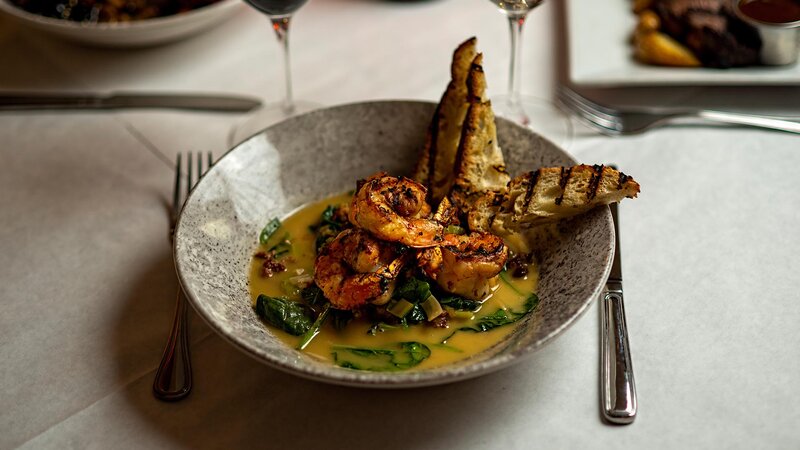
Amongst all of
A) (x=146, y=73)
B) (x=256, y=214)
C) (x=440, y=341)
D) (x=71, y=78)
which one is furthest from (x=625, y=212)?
(x=71, y=78)

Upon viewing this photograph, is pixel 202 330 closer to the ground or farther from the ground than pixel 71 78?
closer to the ground

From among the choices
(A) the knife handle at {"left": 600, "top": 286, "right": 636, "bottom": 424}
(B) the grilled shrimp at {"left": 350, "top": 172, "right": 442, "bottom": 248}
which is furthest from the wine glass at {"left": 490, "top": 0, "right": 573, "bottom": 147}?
(B) the grilled shrimp at {"left": 350, "top": 172, "right": 442, "bottom": 248}

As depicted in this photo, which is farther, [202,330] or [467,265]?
[202,330]

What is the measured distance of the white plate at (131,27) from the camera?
8.11 ft

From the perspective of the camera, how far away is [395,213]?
61.4 inches

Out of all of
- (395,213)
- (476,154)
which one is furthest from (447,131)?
(395,213)

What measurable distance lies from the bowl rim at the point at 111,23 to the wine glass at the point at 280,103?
10.3 inches

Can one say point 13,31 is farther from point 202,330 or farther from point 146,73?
point 202,330

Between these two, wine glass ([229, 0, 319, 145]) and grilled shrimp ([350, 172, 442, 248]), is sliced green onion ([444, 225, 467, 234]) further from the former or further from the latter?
→ wine glass ([229, 0, 319, 145])

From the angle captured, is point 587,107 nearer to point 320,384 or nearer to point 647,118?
point 647,118

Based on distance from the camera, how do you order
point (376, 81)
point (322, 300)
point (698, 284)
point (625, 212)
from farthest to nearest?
point (376, 81) → point (625, 212) → point (698, 284) → point (322, 300)

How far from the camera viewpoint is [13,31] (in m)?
2.98

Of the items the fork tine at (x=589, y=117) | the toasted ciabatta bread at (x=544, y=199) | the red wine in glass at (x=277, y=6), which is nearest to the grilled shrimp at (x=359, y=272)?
the toasted ciabatta bread at (x=544, y=199)

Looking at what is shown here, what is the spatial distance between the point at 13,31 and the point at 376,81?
148 centimetres
